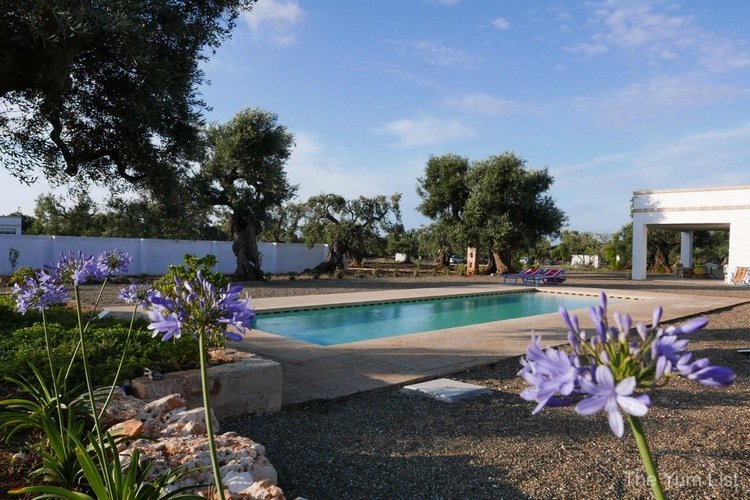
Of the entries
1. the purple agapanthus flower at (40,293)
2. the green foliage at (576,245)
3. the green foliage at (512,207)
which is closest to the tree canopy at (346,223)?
the green foliage at (512,207)

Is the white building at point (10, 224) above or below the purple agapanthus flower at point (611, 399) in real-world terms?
above

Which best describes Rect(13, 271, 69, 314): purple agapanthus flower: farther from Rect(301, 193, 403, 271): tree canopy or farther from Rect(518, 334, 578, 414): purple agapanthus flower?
Rect(301, 193, 403, 271): tree canopy

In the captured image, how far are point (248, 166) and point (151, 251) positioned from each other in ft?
26.6

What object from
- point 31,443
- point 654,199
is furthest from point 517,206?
point 31,443

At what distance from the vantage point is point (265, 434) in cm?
389

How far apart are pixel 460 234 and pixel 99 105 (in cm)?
2113

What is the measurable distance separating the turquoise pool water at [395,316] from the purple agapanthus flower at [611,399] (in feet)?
27.7

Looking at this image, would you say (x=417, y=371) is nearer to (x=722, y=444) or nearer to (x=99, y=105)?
(x=722, y=444)

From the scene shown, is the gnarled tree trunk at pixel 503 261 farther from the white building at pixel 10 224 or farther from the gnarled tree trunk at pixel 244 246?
the white building at pixel 10 224

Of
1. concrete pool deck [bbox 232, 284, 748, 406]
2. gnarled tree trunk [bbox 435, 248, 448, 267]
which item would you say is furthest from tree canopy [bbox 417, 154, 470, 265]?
concrete pool deck [bbox 232, 284, 748, 406]

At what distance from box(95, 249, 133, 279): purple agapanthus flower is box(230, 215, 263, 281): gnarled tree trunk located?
16460mm

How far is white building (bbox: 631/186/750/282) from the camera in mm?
22547

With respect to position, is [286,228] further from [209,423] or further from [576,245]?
[209,423]

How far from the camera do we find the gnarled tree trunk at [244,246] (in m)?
19.2
